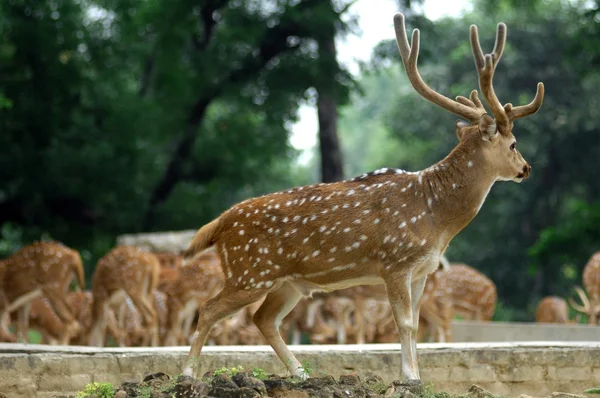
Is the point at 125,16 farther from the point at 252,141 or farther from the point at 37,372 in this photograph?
the point at 37,372

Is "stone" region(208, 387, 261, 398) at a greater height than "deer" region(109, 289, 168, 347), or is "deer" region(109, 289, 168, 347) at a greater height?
"stone" region(208, 387, 261, 398)

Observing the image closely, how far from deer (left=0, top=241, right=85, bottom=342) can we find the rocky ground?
6220 millimetres

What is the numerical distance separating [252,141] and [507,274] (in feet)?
35.1

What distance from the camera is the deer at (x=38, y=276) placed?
1226 centimetres

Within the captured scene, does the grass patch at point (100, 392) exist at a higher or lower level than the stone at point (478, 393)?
higher

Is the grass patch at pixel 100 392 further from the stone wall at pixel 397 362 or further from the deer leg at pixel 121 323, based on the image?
the deer leg at pixel 121 323

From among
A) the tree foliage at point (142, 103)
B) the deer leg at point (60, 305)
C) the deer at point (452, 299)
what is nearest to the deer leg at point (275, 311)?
the deer leg at point (60, 305)

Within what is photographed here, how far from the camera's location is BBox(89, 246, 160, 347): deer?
12680mm

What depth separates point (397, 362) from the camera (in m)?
7.91

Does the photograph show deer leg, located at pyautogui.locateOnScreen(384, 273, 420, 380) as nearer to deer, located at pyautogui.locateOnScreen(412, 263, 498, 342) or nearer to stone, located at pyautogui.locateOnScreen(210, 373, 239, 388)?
stone, located at pyautogui.locateOnScreen(210, 373, 239, 388)

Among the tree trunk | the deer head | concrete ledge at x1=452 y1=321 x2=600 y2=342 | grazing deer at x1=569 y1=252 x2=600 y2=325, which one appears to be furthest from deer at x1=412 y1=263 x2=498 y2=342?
the deer head

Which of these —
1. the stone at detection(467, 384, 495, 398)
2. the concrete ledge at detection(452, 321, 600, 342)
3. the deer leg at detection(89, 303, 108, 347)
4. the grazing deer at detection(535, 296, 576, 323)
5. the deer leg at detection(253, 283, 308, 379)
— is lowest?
the grazing deer at detection(535, 296, 576, 323)

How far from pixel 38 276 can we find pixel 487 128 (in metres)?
7.23

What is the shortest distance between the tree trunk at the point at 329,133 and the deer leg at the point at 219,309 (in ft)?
43.8
